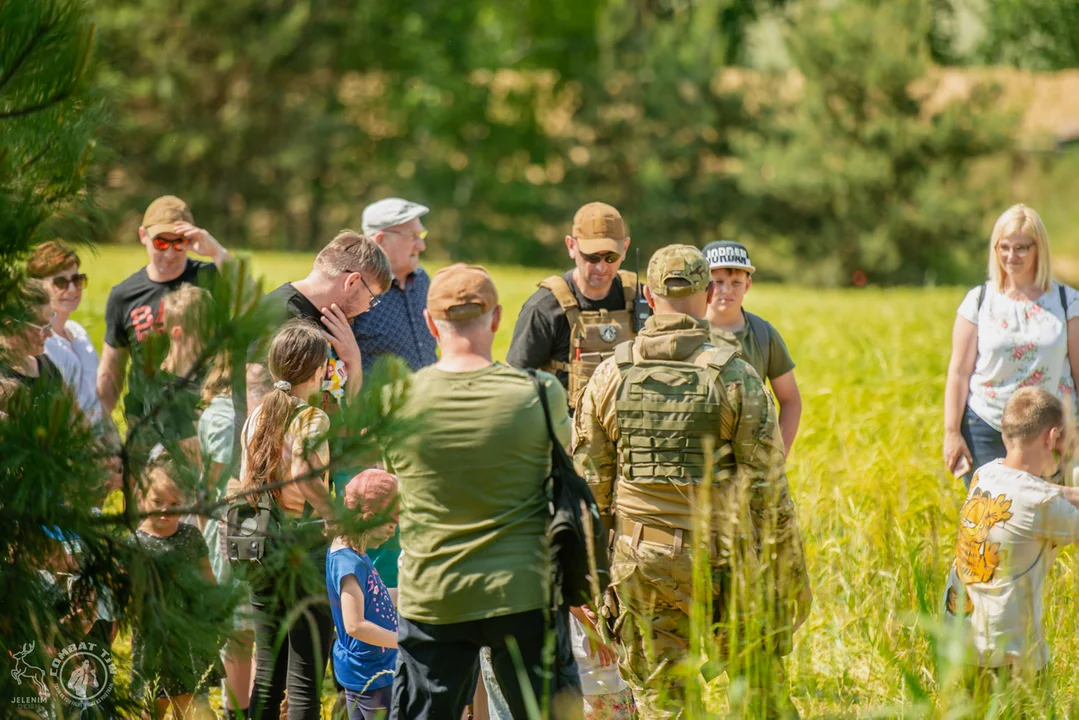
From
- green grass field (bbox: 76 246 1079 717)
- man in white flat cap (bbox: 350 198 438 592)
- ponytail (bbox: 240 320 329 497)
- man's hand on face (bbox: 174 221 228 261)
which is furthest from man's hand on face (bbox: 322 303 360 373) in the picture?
man's hand on face (bbox: 174 221 228 261)

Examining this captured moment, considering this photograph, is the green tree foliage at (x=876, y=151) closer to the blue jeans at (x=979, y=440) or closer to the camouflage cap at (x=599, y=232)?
the blue jeans at (x=979, y=440)

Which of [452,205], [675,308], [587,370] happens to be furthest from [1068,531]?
[452,205]

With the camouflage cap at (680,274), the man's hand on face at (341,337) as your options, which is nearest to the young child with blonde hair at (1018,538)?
the camouflage cap at (680,274)

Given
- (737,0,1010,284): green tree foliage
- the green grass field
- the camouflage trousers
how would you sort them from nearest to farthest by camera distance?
the camouflage trousers, the green grass field, (737,0,1010,284): green tree foliage

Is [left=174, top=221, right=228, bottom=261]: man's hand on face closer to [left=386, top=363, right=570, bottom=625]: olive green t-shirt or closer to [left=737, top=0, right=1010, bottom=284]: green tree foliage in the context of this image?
[left=386, top=363, right=570, bottom=625]: olive green t-shirt

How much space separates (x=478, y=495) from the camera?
3.11 m

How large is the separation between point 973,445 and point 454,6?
1496 inches

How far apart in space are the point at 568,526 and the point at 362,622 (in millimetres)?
877

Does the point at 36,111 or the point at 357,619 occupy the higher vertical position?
the point at 36,111

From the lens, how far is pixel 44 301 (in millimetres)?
2795

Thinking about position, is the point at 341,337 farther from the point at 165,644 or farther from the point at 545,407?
the point at 165,644

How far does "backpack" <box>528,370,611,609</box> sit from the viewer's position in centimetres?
311

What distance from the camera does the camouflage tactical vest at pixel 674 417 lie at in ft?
11.4

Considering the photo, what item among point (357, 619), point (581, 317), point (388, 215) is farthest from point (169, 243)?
point (357, 619)
